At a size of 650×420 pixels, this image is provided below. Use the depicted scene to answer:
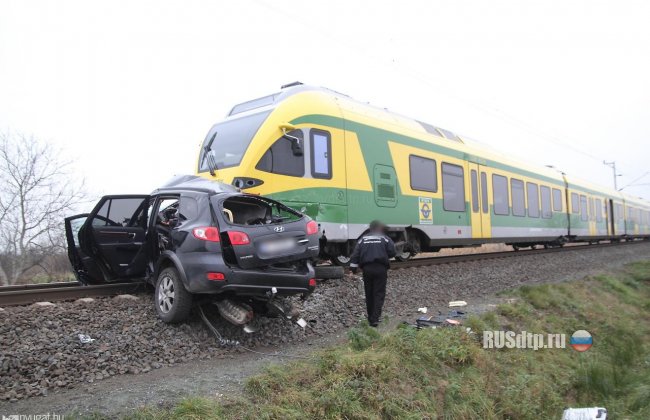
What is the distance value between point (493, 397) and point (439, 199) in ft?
24.2

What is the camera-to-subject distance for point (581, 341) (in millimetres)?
7906

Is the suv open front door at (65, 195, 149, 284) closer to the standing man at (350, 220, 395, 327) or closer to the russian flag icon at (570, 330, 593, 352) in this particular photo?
the standing man at (350, 220, 395, 327)

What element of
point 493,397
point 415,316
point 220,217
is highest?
point 220,217

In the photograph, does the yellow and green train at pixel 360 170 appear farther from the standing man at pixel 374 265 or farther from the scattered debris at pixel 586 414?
the scattered debris at pixel 586 414

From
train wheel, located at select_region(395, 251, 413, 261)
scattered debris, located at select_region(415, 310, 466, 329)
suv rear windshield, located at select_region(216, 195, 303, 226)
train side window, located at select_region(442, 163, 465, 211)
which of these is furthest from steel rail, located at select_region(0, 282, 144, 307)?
train side window, located at select_region(442, 163, 465, 211)

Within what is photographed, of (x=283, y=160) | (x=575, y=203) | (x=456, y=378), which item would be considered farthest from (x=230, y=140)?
(x=575, y=203)

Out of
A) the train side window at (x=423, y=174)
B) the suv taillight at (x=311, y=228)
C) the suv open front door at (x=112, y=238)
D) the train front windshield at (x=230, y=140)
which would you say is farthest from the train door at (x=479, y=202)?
the suv open front door at (x=112, y=238)

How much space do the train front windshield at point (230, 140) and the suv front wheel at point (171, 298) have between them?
334 centimetres

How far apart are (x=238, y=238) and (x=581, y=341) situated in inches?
238

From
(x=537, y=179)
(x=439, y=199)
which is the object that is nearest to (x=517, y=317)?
(x=439, y=199)

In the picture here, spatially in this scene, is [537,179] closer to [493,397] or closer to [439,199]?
[439,199]

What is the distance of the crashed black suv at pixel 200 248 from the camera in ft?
16.9

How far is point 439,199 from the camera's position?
12.3 metres

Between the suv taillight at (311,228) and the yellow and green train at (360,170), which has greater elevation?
the yellow and green train at (360,170)
